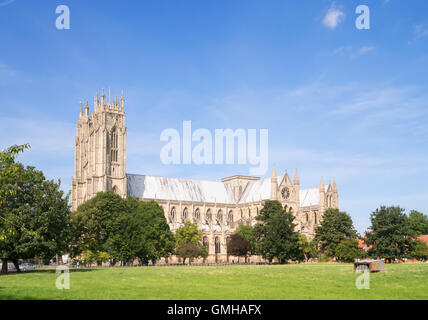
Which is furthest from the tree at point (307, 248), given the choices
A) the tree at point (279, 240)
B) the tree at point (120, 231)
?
the tree at point (120, 231)

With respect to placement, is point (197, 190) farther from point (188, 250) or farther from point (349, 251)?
point (349, 251)

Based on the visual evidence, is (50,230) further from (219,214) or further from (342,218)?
(219,214)

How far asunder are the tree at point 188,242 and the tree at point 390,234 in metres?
28.7

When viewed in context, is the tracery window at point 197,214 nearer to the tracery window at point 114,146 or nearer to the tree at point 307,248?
the tracery window at point 114,146

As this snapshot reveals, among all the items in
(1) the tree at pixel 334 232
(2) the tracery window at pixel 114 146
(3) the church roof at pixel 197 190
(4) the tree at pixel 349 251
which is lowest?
(4) the tree at pixel 349 251

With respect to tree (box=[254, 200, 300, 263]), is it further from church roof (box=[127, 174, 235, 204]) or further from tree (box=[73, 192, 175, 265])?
church roof (box=[127, 174, 235, 204])

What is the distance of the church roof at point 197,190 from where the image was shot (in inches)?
4461

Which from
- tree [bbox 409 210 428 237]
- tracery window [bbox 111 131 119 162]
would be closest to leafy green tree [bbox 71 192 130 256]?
tracery window [bbox 111 131 119 162]

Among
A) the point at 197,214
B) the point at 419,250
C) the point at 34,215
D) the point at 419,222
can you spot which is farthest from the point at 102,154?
the point at 419,222

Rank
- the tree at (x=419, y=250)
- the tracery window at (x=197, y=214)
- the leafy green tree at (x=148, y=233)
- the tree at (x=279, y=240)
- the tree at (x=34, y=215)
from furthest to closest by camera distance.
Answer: the tracery window at (x=197, y=214), the tree at (x=279, y=240), the tree at (x=419, y=250), the leafy green tree at (x=148, y=233), the tree at (x=34, y=215)

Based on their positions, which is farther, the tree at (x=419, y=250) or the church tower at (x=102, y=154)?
the church tower at (x=102, y=154)

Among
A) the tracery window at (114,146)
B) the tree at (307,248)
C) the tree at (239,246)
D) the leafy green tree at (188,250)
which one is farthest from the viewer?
the tracery window at (114,146)

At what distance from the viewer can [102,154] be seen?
10162 centimetres
